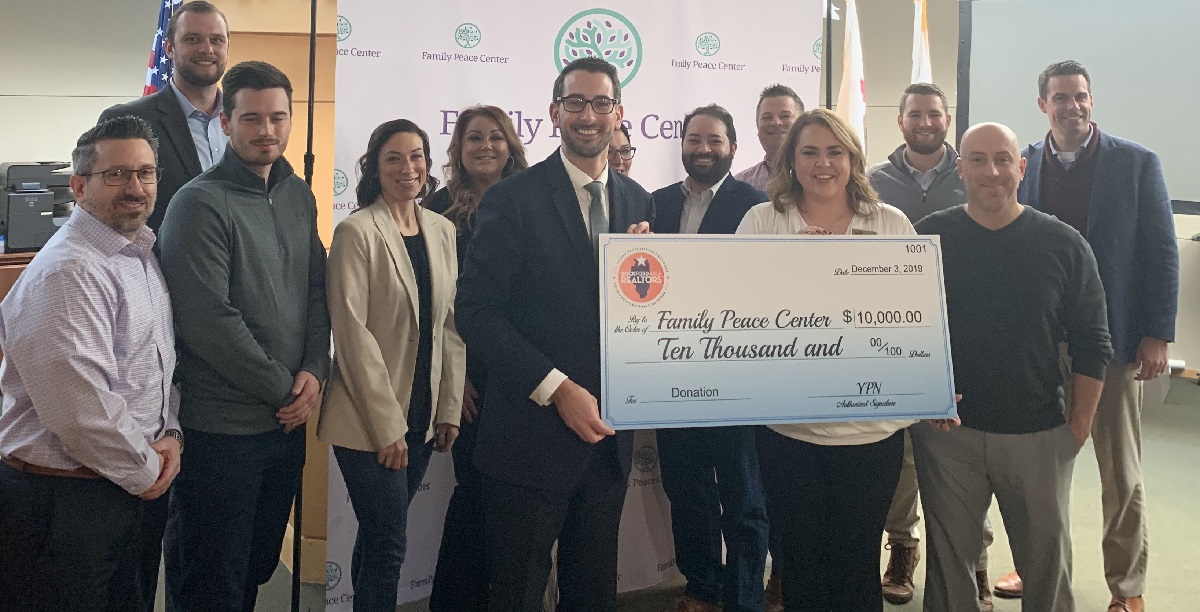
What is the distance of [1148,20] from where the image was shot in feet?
17.5

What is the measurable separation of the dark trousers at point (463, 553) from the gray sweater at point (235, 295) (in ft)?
1.98

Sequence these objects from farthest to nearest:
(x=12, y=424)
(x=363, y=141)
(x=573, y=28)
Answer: (x=573, y=28), (x=363, y=141), (x=12, y=424)

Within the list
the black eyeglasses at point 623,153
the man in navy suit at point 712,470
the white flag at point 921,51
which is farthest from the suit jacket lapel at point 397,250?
the white flag at point 921,51

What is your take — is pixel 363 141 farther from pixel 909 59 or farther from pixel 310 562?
pixel 909 59

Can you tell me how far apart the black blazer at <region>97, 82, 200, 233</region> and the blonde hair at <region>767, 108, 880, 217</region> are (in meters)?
1.67

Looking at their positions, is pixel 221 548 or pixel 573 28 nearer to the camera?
pixel 221 548

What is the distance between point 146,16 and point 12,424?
18.2ft

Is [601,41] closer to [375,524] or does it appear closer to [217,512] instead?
[375,524]

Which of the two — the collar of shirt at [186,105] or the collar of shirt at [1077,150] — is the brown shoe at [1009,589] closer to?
the collar of shirt at [1077,150]

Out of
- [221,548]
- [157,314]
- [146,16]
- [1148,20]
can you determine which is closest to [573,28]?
[157,314]

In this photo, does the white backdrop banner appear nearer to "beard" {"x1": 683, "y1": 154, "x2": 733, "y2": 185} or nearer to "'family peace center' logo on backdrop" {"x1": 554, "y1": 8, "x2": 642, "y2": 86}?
"'family peace center' logo on backdrop" {"x1": 554, "y1": 8, "x2": 642, "y2": 86}

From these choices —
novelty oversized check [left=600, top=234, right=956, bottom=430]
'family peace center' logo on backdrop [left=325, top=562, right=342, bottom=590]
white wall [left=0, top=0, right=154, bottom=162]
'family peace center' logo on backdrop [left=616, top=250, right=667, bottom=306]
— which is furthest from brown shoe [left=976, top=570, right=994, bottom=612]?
white wall [left=0, top=0, right=154, bottom=162]

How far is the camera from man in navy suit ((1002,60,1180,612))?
277 cm

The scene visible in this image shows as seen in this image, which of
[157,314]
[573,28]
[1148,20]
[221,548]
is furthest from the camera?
[1148,20]
